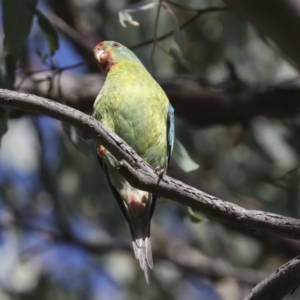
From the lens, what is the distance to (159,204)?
497 cm

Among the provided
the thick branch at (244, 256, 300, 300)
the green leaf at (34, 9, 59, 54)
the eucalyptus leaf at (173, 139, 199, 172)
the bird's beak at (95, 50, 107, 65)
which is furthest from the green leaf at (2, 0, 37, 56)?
the thick branch at (244, 256, 300, 300)

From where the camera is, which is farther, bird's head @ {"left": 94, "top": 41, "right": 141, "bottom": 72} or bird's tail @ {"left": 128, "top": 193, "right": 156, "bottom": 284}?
bird's head @ {"left": 94, "top": 41, "right": 141, "bottom": 72}

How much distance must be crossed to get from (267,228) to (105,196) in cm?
304

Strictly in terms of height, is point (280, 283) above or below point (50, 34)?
above

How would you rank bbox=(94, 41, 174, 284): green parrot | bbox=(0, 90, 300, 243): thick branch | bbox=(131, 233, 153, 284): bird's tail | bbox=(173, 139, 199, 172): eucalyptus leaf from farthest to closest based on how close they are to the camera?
bbox=(173, 139, 199, 172): eucalyptus leaf → bbox=(94, 41, 174, 284): green parrot → bbox=(131, 233, 153, 284): bird's tail → bbox=(0, 90, 300, 243): thick branch

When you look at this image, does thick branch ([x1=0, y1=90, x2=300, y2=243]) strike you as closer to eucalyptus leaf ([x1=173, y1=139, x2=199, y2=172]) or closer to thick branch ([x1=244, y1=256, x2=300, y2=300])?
thick branch ([x1=244, y1=256, x2=300, y2=300])

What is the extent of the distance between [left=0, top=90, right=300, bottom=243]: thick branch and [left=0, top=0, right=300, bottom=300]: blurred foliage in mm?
2485

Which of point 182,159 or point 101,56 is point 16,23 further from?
point 182,159

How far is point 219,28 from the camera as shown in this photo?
5.03 m

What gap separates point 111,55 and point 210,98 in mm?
943

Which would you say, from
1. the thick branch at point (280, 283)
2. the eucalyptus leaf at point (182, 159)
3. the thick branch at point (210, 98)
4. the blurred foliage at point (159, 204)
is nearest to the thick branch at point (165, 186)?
the thick branch at point (280, 283)

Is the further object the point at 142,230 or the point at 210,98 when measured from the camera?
the point at 210,98

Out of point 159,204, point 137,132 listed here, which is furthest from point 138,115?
point 159,204

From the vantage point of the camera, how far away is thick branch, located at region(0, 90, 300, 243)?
1.78 m
